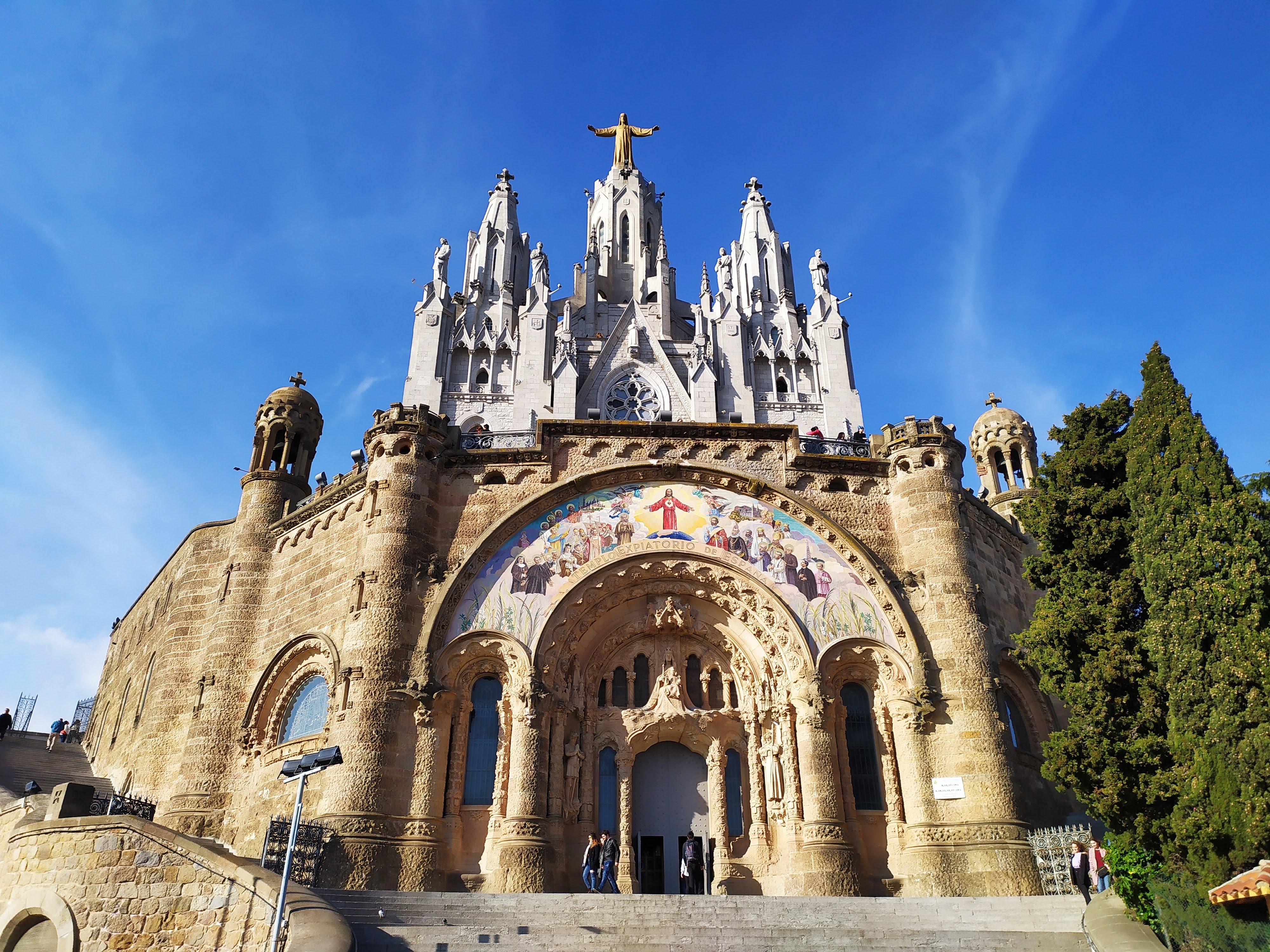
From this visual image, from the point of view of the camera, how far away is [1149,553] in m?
12.7

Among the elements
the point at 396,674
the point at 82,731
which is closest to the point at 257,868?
the point at 396,674

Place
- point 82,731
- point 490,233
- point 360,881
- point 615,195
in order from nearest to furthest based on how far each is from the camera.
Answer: point 360,881 → point 82,731 → point 490,233 → point 615,195

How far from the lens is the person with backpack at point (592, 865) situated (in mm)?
15422

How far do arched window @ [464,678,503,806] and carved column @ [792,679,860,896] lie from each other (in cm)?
572

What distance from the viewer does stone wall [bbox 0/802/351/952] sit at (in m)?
12.0

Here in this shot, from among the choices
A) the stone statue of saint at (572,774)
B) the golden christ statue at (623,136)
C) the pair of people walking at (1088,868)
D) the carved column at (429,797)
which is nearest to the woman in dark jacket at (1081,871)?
the pair of people walking at (1088,868)

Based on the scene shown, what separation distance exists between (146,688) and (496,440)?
11615 millimetres

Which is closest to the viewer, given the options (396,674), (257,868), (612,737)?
(257,868)

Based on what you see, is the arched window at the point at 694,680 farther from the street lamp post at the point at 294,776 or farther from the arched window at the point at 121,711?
the arched window at the point at 121,711

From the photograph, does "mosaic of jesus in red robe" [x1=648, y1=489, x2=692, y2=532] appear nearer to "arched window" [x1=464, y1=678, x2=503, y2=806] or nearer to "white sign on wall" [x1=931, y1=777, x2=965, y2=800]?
"arched window" [x1=464, y1=678, x2=503, y2=806]

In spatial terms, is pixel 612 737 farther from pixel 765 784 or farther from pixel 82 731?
pixel 82 731

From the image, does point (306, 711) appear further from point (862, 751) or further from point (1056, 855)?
point (1056, 855)

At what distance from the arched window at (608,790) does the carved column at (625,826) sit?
0.10 meters

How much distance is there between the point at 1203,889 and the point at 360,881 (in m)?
12.2
